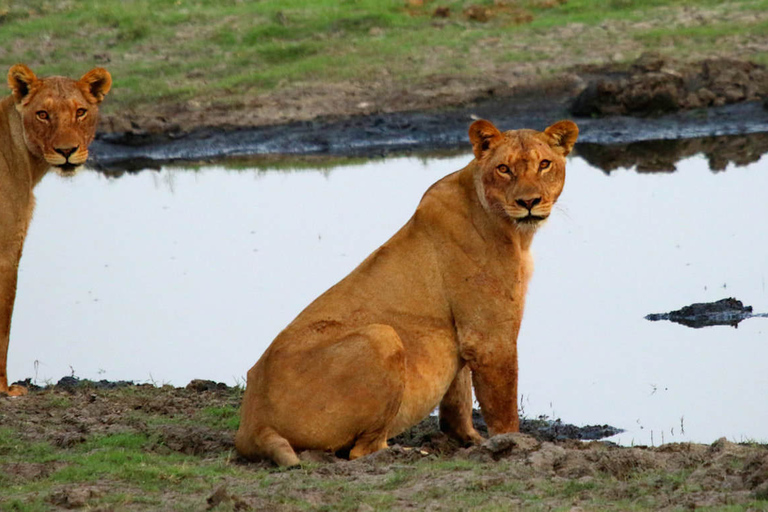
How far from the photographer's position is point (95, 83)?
320 inches

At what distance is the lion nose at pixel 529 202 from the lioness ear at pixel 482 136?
366 millimetres

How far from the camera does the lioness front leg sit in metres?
6.42

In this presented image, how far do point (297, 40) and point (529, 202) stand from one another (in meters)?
16.3

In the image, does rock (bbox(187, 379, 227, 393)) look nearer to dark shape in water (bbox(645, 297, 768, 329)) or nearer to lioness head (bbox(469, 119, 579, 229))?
lioness head (bbox(469, 119, 579, 229))

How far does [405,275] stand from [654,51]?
552 inches

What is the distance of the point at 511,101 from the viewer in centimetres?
1880

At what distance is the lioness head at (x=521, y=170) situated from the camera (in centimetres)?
626

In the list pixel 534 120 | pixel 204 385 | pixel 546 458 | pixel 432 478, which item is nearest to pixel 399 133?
pixel 534 120

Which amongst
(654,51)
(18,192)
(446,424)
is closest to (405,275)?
(446,424)

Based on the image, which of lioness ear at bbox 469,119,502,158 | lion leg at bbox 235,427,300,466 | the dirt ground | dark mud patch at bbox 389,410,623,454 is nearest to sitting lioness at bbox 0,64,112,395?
the dirt ground

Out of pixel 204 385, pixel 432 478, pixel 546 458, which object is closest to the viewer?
pixel 432 478

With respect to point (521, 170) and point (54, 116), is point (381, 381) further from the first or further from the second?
point (54, 116)

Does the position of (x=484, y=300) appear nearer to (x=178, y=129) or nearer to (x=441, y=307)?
(x=441, y=307)

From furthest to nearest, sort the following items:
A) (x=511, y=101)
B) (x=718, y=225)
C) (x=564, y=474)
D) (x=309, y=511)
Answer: (x=511, y=101) → (x=718, y=225) → (x=564, y=474) → (x=309, y=511)
